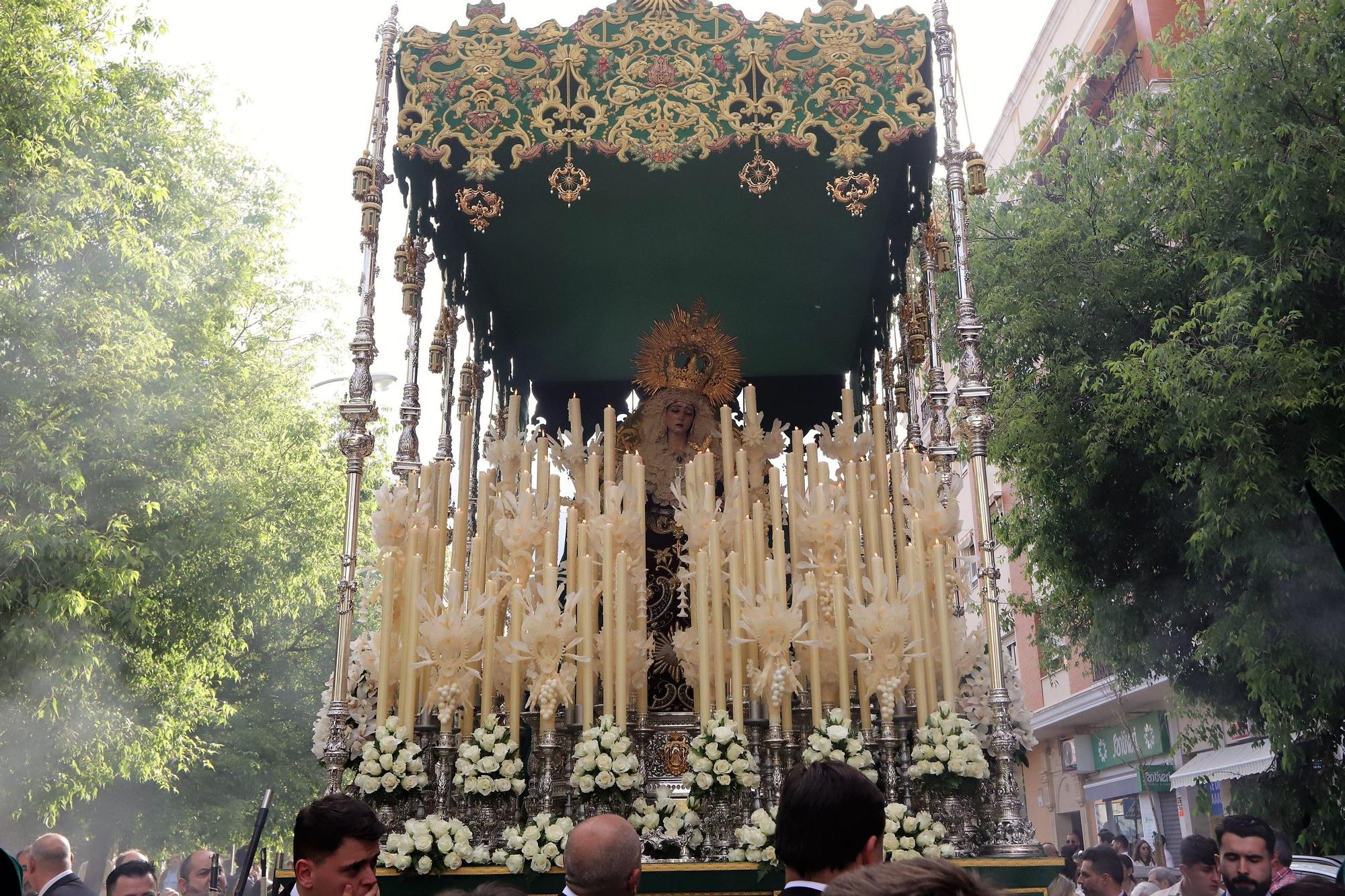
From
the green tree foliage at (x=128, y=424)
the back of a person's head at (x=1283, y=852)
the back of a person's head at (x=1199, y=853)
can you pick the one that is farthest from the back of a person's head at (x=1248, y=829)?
the green tree foliage at (x=128, y=424)

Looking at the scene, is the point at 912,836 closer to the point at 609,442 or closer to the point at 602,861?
the point at 609,442

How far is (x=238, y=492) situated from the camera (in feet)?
50.1

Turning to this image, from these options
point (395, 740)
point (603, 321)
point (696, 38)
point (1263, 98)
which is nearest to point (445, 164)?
point (696, 38)

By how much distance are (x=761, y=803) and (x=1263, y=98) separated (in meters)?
7.21

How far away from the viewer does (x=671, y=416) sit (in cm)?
869

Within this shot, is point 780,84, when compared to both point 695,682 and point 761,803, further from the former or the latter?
point 761,803

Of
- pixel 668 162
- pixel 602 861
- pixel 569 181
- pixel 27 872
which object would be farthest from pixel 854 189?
pixel 27 872

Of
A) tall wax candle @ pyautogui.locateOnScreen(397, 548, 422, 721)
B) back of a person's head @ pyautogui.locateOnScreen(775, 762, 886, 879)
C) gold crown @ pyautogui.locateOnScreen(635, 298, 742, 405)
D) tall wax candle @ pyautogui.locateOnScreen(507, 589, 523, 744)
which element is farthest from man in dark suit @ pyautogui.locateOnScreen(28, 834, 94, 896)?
gold crown @ pyautogui.locateOnScreen(635, 298, 742, 405)

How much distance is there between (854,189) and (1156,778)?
17.3 m

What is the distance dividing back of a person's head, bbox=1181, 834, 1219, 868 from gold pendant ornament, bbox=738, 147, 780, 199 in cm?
418

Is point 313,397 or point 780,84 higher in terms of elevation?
point 313,397

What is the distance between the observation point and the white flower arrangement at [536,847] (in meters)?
5.74

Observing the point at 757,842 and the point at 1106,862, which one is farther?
the point at 1106,862

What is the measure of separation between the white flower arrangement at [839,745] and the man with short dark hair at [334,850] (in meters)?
2.81
